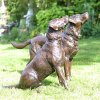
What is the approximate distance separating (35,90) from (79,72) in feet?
8.37

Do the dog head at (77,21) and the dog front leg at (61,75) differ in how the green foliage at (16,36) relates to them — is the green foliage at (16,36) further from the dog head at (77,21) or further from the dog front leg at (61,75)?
the dog front leg at (61,75)

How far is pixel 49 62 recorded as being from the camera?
6.59 meters

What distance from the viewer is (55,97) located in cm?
629

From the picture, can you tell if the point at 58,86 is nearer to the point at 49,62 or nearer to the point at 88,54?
the point at 49,62

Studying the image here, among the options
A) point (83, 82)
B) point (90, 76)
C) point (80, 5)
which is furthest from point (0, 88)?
point (80, 5)

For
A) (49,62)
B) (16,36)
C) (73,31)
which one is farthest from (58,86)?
(16,36)

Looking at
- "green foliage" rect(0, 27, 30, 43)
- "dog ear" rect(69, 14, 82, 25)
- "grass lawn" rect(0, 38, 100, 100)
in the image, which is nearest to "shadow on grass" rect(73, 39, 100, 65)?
"grass lawn" rect(0, 38, 100, 100)

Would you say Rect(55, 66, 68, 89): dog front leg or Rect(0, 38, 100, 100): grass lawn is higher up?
Rect(55, 66, 68, 89): dog front leg

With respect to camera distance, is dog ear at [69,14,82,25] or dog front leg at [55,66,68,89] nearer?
dog front leg at [55,66,68,89]

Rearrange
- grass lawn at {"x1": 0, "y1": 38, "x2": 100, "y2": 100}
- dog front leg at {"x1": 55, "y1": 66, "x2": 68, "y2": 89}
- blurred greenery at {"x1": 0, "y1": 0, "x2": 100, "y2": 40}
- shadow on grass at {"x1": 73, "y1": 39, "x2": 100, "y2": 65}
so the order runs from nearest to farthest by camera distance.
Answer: grass lawn at {"x1": 0, "y1": 38, "x2": 100, "y2": 100} < dog front leg at {"x1": 55, "y1": 66, "x2": 68, "y2": 89} < shadow on grass at {"x1": 73, "y1": 39, "x2": 100, "y2": 65} < blurred greenery at {"x1": 0, "y1": 0, "x2": 100, "y2": 40}

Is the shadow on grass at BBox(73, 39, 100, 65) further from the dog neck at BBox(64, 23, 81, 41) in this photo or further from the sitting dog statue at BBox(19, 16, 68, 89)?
the sitting dog statue at BBox(19, 16, 68, 89)

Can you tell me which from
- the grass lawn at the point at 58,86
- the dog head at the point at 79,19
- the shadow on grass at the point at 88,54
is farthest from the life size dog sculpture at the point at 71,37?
the shadow on grass at the point at 88,54

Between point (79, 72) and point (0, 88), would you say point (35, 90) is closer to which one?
point (0, 88)

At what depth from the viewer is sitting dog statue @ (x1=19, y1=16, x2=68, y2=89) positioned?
21.5 ft
